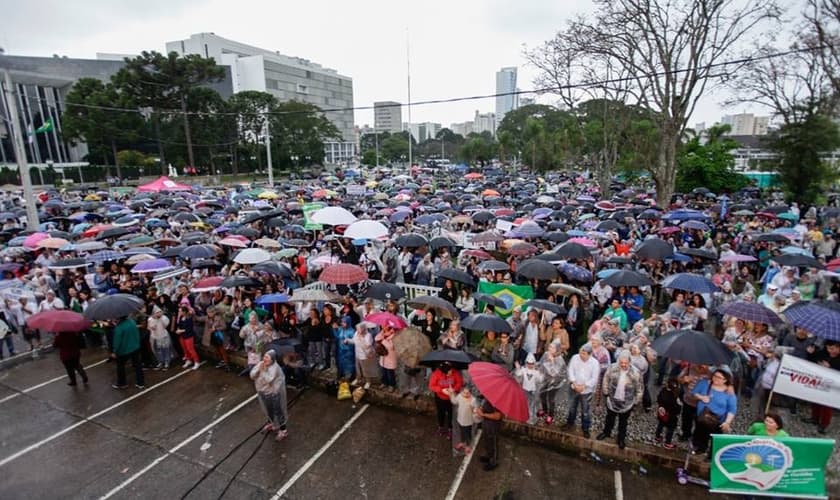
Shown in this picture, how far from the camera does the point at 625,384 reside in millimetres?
5352

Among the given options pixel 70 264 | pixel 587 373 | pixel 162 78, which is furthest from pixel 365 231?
pixel 162 78

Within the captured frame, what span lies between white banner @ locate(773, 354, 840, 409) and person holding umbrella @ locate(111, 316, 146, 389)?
971 centimetres

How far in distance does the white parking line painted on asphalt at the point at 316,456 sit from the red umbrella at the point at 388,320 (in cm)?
147

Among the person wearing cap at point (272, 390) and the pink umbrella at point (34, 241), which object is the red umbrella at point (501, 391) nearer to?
the person wearing cap at point (272, 390)

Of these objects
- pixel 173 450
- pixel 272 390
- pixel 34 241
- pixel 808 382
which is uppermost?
pixel 34 241

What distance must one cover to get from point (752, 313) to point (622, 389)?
2.55 m

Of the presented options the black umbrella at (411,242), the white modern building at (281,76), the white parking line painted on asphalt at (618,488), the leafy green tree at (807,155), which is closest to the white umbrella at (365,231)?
the black umbrella at (411,242)

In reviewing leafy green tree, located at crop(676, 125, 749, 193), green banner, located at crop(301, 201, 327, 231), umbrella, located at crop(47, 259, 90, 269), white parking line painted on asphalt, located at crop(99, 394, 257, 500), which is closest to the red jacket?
white parking line painted on asphalt, located at crop(99, 394, 257, 500)

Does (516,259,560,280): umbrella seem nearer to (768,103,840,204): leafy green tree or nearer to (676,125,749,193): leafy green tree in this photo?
(768,103,840,204): leafy green tree

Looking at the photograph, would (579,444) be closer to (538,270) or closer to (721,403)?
A: (721,403)

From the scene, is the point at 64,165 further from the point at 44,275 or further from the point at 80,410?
the point at 80,410

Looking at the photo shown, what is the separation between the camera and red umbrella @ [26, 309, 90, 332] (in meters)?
6.91

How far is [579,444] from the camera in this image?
581 centimetres

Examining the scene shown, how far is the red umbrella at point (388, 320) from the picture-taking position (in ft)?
21.8
